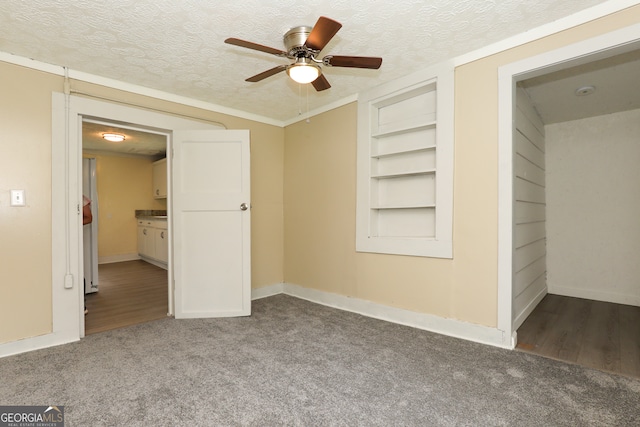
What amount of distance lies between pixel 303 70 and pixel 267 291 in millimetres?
2887

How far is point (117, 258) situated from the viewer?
6750 millimetres

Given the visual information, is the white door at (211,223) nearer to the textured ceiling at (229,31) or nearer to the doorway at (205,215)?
the doorway at (205,215)

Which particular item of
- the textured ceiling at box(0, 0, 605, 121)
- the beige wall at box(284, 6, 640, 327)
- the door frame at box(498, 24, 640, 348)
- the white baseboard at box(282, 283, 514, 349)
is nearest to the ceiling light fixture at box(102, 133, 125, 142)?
the textured ceiling at box(0, 0, 605, 121)

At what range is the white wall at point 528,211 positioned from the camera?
9.11ft

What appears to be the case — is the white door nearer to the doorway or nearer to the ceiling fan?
the doorway

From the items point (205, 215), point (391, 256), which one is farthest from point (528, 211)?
point (205, 215)

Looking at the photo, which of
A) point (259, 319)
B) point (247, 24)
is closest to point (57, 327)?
point (259, 319)

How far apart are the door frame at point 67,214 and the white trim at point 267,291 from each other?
5.75ft

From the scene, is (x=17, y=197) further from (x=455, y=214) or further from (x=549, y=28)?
(x=549, y=28)

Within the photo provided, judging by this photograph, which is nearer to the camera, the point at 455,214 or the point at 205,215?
the point at 455,214

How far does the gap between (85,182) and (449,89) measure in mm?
4535

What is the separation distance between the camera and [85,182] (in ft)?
13.2

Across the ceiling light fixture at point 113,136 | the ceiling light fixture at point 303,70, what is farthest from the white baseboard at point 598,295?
the ceiling light fixture at point 113,136

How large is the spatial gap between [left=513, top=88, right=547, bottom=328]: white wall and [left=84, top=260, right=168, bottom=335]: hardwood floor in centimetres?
362
